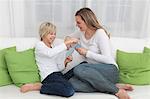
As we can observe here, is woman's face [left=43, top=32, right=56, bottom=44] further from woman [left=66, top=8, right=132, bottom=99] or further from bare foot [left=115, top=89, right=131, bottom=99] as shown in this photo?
bare foot [left=115, top=89, right=131, bottom=99]

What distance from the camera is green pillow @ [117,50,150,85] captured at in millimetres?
2240

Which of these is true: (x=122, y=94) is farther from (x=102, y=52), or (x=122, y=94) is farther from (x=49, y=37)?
(x=49, y=37)

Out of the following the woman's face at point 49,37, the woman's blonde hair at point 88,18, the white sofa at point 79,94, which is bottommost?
the white sofa at point 79,94

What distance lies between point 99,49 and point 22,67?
70 centimetres

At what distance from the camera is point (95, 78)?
6.54ft

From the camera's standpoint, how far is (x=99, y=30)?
7.11 feet

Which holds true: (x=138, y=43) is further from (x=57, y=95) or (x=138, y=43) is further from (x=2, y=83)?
(x=2, y=83)

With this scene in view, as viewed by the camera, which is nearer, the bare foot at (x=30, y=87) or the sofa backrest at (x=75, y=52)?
the bare foot at (x=30, y=87)

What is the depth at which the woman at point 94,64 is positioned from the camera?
199 centimetres

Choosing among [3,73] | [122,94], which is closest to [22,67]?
[3,73]

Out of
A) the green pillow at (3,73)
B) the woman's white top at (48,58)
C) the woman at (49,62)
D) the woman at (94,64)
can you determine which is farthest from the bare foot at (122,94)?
the green pillow at (3,73)

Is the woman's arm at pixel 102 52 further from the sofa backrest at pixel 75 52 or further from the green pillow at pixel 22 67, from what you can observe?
the green pillow at pixel 22 67

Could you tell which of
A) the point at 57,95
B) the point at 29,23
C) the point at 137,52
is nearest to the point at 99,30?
the point at 137,52

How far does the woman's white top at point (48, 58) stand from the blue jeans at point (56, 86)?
0.08 meters
